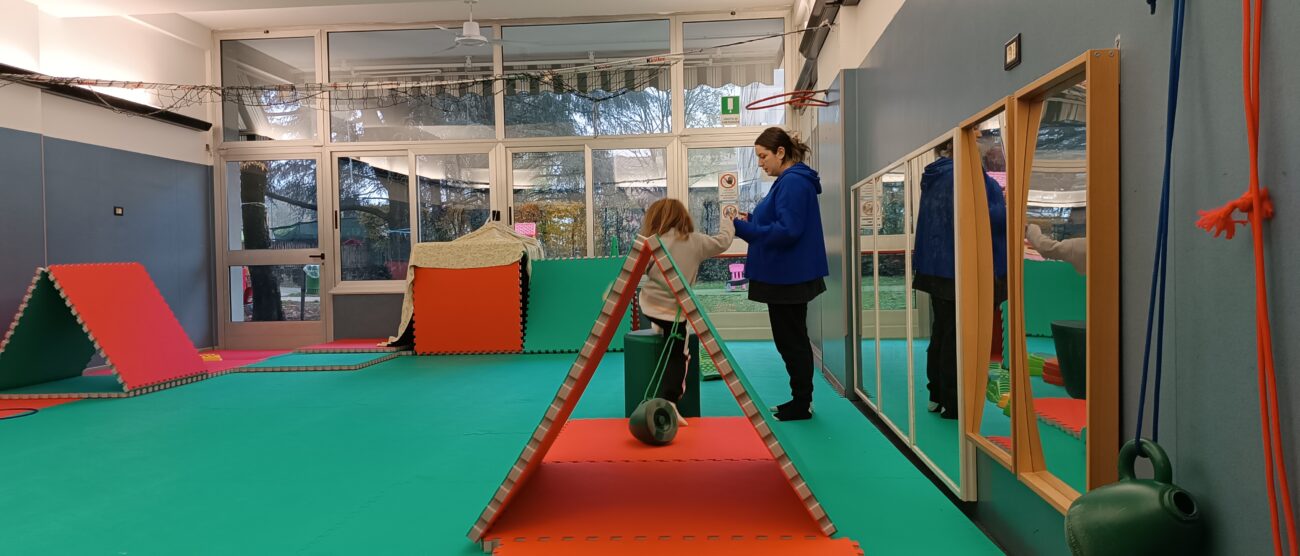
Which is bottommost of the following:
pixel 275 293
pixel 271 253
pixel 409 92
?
pixel 275 293

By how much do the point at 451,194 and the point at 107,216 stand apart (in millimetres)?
3169

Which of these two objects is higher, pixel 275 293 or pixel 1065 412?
pixel 275 293

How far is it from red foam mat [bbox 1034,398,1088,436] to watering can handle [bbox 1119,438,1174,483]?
0.19 m

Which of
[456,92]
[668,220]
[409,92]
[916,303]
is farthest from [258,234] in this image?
[916,303]

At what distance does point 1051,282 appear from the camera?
1673mm

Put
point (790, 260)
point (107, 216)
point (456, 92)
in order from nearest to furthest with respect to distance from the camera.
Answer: point (790, 260) < point (107, 216) < point (456, 92)

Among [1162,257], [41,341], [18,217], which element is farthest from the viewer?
[18,217]

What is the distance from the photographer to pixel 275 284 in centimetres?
821

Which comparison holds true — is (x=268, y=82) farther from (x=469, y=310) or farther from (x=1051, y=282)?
(x=1051, y=282)

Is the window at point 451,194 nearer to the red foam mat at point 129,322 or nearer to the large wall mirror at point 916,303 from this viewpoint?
the red foam mat at point 129,322

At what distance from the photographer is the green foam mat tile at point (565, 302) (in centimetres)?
663

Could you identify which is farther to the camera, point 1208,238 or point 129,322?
point 129,322

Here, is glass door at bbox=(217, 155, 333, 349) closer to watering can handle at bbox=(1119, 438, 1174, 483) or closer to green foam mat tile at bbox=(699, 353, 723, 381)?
green foam mat tile at bbox=(699, 353, 723, 381)

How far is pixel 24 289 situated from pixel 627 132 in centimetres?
552
